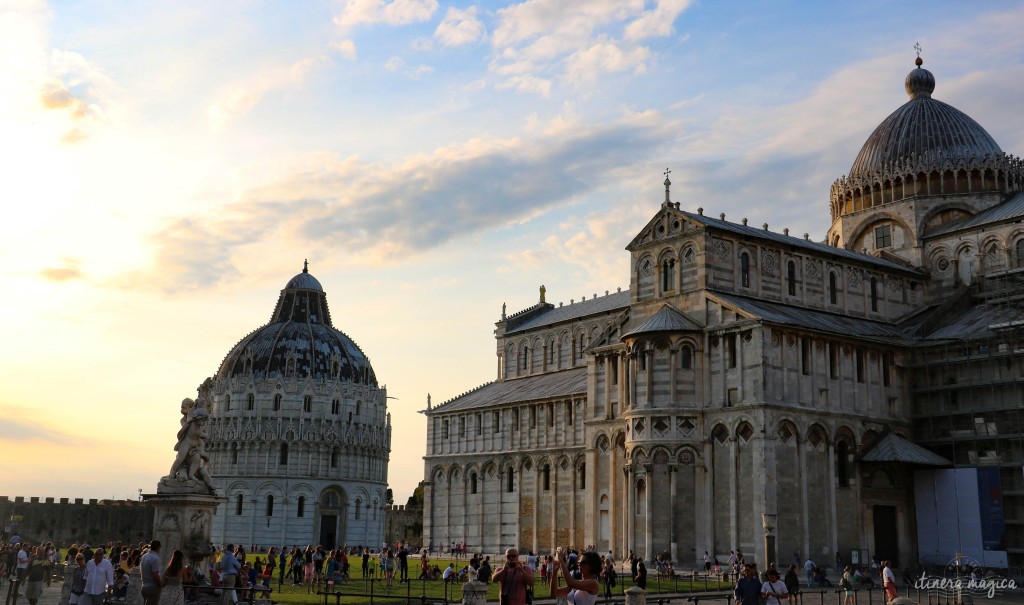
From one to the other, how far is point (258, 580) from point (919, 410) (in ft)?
110

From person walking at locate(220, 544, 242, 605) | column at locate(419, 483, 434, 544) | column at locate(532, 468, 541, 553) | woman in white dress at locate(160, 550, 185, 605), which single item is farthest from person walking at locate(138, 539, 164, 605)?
column at locate(419, 483, 434, 544)

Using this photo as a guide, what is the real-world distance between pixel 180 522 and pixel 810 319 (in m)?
33.8

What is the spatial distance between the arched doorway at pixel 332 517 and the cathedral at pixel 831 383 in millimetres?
58807

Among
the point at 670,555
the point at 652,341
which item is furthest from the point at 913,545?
the point at 652,341

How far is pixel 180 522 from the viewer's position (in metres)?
24.9

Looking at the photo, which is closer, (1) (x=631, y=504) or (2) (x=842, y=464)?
(2) (x=842, y=464)

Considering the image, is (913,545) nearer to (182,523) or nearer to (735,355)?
(735,355)

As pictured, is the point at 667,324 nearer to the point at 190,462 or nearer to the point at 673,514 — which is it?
the point at 673,514

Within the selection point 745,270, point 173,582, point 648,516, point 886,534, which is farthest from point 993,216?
point 173,582

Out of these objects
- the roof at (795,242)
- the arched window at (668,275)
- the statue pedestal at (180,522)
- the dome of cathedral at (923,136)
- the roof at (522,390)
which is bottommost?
the statue pedestal at (180,522)

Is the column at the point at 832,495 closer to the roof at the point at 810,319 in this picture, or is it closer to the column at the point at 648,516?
the roof at the point at 810,319

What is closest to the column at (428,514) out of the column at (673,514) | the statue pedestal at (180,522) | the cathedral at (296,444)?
the cathedral at (296,444)

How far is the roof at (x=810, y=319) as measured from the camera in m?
46.9

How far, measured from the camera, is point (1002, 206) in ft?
186
